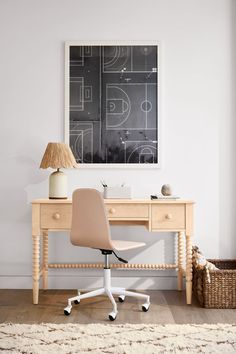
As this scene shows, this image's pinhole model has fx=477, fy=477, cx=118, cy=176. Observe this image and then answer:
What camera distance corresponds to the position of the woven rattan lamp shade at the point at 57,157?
383 cm

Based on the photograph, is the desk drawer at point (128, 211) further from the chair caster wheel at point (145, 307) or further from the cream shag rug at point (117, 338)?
the cream shag rug at point (117, 338)

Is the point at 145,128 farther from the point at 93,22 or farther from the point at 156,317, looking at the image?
the point at 156,317

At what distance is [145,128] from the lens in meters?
4.21

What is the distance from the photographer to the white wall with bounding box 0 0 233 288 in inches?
165

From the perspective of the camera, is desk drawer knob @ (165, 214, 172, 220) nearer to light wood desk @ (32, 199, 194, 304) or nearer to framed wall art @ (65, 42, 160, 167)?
light wood desk @ (32, 199, 194, 304)

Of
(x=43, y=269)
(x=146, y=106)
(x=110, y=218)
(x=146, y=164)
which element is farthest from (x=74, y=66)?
(x=43, y=269)

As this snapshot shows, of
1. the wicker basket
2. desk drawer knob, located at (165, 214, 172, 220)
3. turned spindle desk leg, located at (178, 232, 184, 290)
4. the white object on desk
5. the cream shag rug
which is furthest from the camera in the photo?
turned spindle desk leg, located at (178, 232, 184, 290)

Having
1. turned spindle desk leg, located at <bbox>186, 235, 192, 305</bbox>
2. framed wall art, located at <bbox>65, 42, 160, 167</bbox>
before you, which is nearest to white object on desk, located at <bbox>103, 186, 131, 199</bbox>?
framed wall art, located at <bbox>65, 42, 160, 167</bbox>


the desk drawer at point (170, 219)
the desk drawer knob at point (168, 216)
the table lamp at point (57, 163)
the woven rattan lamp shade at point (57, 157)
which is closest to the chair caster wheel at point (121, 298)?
the desk drawer at point (170, 219)

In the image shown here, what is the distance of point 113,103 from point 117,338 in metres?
2.14

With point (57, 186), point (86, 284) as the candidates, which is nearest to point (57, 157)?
point (57, 186)

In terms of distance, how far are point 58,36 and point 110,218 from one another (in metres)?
1.73

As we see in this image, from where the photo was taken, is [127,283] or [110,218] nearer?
[110,218]

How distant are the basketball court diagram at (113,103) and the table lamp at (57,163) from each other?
332 mm
